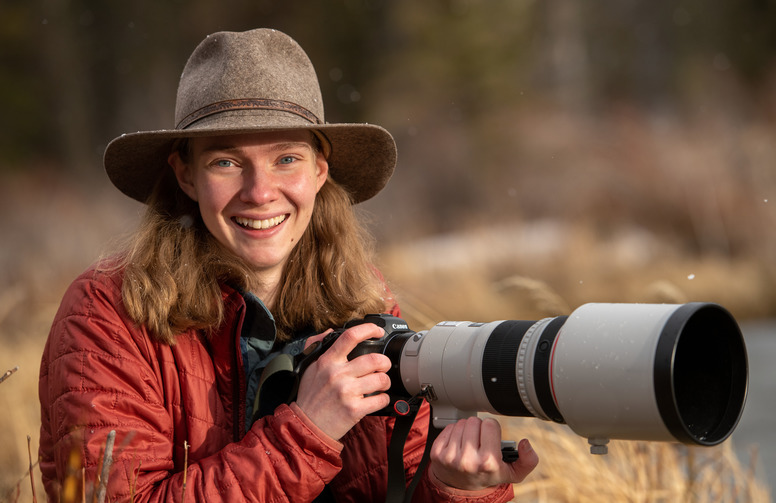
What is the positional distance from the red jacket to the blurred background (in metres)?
0.40

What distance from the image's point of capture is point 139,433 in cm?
179

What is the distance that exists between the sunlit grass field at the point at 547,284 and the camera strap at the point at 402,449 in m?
0.80

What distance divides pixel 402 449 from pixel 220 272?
1.84ft

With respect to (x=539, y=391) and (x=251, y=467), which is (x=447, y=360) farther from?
(x=251, y=467)

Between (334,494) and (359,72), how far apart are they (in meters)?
15.7

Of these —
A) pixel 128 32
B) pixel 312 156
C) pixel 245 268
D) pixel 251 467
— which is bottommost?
pixel 251 467

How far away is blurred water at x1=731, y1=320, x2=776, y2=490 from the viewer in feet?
14.0

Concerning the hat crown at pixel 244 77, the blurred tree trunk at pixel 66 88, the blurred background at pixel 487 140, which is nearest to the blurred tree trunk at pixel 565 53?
the blurred background at pixel 487 140

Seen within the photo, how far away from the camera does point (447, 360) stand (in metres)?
1.78

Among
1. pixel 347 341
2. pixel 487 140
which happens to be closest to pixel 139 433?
pixel 347 341

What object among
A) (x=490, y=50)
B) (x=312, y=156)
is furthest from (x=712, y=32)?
(x=312, y=156)

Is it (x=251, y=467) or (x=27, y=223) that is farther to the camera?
(x=27, y=223)

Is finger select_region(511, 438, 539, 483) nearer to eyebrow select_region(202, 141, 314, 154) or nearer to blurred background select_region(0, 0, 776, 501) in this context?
eyebrow select_region(202, 141, 314, 154)

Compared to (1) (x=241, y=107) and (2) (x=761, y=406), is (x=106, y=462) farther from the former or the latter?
(2) (x=761, y=406)
